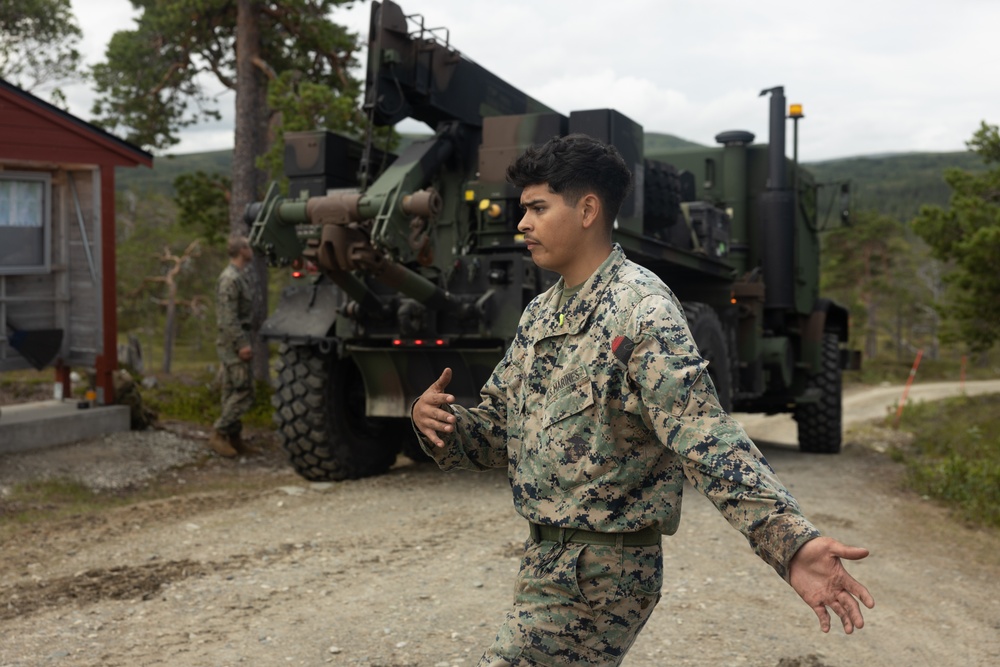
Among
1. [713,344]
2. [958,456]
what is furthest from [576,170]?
[958,456]

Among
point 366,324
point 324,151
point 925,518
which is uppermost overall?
point 324,151

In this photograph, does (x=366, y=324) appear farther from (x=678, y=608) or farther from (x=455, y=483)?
(x=678, y=608)

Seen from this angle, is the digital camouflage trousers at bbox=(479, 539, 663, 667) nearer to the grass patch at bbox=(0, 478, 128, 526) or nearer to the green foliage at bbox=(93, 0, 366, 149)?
the grass patch at bbox=(0, 478, 128, 526)

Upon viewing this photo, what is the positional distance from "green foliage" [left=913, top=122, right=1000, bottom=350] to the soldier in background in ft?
33.9

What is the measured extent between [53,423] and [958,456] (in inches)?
326

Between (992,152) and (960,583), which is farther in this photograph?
(992,152)

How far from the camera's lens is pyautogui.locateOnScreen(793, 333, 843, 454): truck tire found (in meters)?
11.6

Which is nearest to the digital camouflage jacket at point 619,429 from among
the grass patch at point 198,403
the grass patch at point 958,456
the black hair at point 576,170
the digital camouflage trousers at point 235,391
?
the black hair at point 576,170

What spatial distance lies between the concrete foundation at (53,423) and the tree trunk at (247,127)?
12.2ft

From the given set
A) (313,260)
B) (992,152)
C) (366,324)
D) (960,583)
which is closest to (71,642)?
(313,260)

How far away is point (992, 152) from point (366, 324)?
42.0 feet

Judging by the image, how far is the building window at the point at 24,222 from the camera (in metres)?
9.80

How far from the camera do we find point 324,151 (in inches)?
321

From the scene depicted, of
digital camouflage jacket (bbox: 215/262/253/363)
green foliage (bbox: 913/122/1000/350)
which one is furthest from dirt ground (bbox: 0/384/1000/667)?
green foliage (bbox: 913/122/1000/350)
